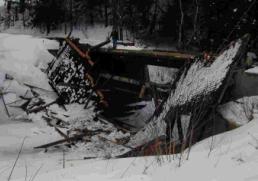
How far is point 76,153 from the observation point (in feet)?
26.2

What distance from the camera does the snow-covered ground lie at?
3588mm

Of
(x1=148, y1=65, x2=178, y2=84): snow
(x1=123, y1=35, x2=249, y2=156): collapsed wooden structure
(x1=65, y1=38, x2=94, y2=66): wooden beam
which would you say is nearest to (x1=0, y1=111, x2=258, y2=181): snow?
(x1=123, y1=35, x2=249, y2=156): collapsed wooden structure

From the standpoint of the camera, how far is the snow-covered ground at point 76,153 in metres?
3.59

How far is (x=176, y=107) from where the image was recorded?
7.18 metres

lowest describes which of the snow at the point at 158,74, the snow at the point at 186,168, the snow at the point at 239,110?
the snow at the point at 158,74

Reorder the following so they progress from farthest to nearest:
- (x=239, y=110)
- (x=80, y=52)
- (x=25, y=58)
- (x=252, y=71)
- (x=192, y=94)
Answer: (x=25, y=58) → (x=80, y=52) → (x=252, y=71) → (x=192, y=94) → (x=239, y=110)

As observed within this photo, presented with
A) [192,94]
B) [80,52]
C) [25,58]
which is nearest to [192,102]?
[192,94]

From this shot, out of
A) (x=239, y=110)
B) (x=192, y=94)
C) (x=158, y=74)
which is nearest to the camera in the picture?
(x=239, y=110)

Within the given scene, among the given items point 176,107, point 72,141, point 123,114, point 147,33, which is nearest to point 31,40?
point 123,114

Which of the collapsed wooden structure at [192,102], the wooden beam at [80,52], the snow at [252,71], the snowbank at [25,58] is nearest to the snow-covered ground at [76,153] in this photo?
the snowbank at [25,58]

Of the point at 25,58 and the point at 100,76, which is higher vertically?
the point at 25,58

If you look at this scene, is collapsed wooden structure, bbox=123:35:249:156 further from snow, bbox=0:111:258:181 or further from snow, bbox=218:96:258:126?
snow, bbox=0:111:258:181

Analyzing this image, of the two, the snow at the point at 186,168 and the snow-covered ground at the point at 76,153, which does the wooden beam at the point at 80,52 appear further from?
the snow at the point at 186,168

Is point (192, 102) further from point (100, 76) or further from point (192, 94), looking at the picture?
point (100, 76)
